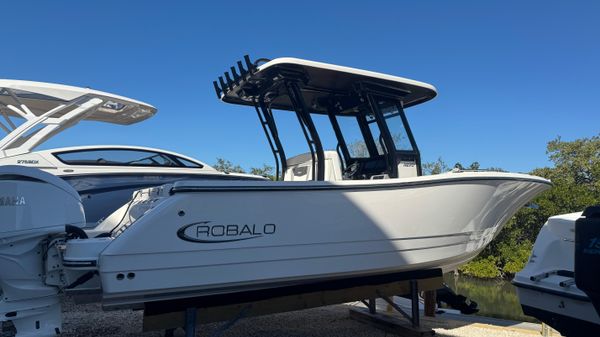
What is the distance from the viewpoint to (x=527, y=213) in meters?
17.5

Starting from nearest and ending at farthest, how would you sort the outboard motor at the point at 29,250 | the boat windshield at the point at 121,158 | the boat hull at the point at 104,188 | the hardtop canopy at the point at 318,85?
the outboard motor at the point at 29,250
the hardtop canopy at the point at 318,85
the boat hull at the point at 104,188
the boat windshield at the point at 121,158

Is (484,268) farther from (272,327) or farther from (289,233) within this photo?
(289,233)

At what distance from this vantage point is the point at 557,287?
2.62m

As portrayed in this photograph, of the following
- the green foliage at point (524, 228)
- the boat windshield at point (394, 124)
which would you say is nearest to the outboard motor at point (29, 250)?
the boat windshield at point (394, 124)

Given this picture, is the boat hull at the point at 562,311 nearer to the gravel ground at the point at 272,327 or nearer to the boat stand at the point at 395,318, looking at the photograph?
the boat stand at the point at 395,318

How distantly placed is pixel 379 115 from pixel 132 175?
11.3ft

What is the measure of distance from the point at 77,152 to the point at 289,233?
13.0 ft

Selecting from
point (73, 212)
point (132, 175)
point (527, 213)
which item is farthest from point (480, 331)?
point (527, 213)

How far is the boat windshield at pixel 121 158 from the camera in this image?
557 cm

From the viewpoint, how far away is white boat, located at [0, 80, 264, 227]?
5.25m

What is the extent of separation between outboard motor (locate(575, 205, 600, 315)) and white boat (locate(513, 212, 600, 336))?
0.47 ft

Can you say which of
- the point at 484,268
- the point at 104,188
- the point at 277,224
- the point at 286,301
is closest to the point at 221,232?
the point at 277,224

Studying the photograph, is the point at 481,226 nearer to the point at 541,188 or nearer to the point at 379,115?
the point at 541,188

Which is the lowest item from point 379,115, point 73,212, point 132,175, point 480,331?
point 480,331
